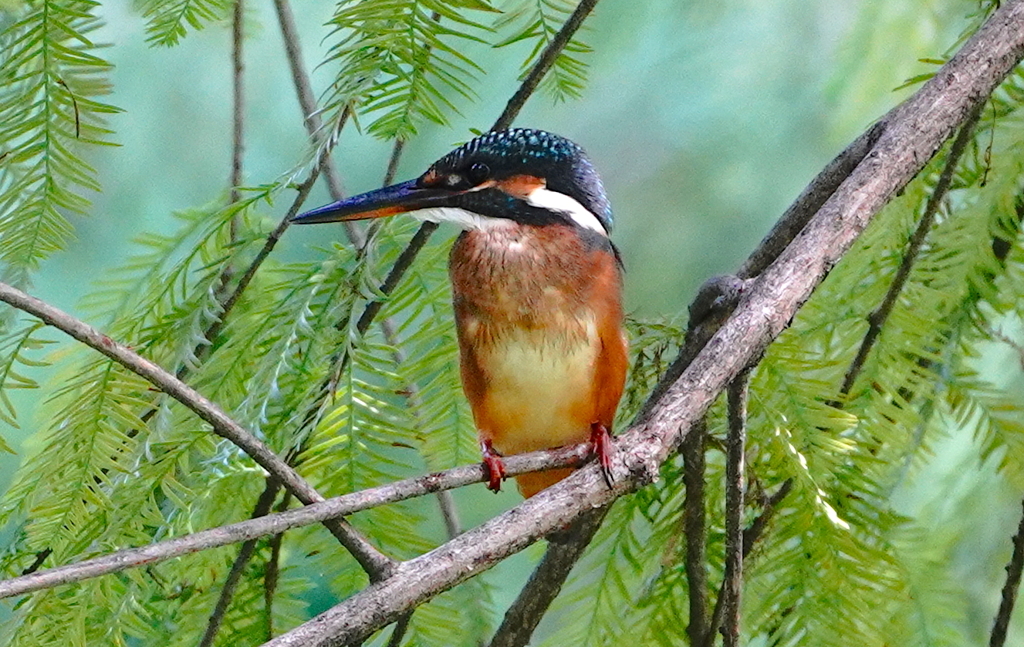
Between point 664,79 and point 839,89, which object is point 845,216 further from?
point 664,79

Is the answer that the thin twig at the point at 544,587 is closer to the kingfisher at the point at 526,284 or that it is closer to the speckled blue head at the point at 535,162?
the kingfisher at the point at 526,284

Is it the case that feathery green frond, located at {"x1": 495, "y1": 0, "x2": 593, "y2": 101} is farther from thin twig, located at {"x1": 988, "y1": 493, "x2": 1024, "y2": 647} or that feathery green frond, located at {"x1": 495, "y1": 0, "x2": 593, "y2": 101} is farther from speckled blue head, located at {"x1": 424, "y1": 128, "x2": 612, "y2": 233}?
thin twig, located at {"x1": 988, "y1": 493, "x2": 1024, "y2": 647}

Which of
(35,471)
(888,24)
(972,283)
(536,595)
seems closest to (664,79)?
(888,24)

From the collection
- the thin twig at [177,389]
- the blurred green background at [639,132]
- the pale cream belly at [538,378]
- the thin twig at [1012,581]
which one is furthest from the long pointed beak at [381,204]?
the blurred green background at [639,132]

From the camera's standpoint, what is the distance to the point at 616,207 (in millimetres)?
1591

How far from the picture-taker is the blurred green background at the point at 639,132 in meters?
1.55

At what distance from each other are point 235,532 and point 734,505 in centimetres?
33

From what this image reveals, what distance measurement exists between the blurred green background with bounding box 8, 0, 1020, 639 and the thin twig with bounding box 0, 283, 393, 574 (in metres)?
1.03

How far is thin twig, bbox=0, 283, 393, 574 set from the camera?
1.59 ft

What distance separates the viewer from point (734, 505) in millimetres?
679

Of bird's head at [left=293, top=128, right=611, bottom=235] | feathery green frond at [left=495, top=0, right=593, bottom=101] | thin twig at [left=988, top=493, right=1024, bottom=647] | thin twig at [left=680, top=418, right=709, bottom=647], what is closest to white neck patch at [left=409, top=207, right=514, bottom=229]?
bird's head at [left=293, top=128, right=611, bottom=235]

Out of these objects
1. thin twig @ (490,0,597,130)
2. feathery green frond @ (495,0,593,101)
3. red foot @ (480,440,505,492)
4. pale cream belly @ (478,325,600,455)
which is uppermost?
feathery green frond @ (495,0,593,101)

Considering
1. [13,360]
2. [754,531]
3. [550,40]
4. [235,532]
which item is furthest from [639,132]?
[235,532]

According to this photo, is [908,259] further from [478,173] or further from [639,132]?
[639,132]
